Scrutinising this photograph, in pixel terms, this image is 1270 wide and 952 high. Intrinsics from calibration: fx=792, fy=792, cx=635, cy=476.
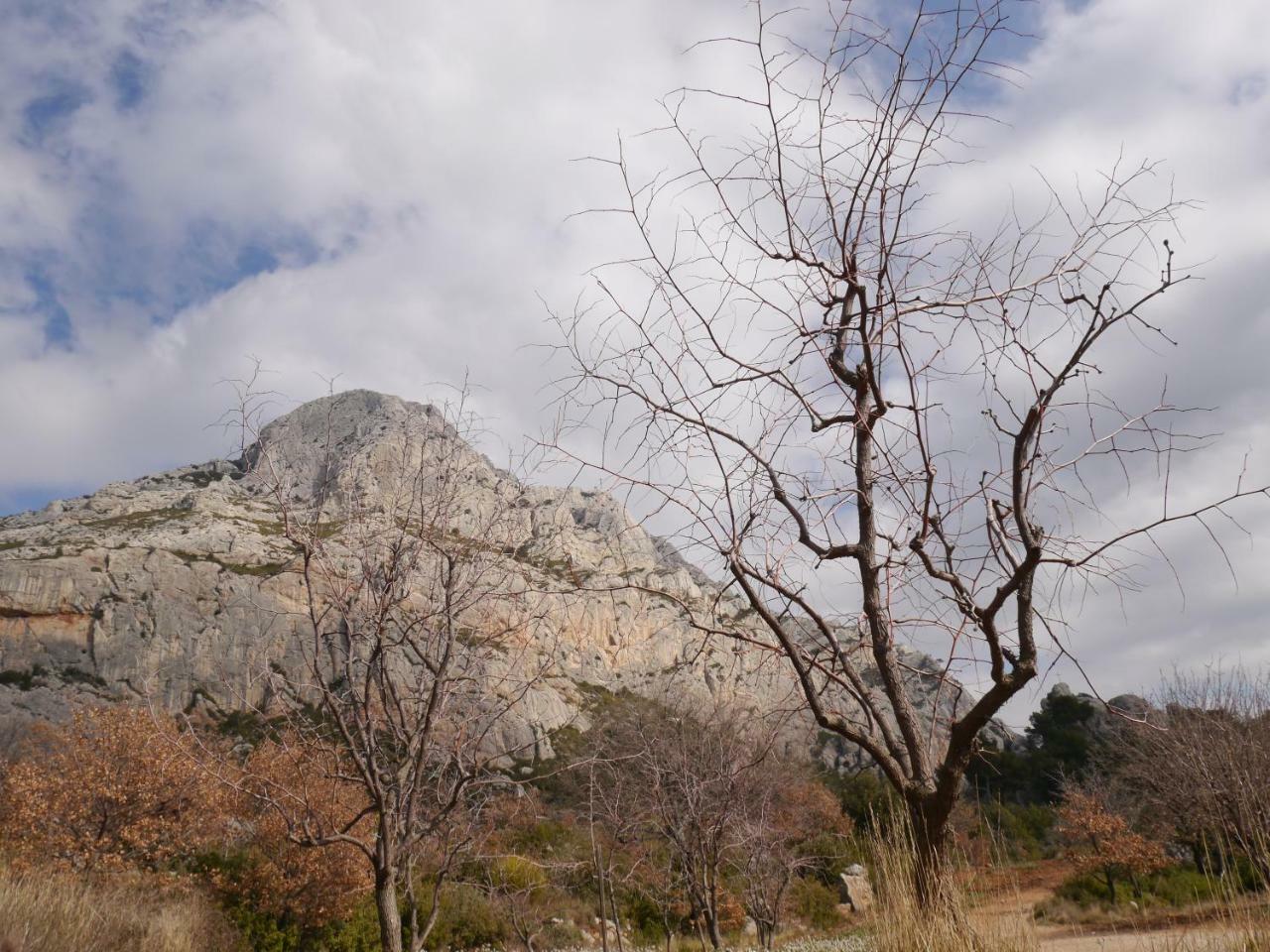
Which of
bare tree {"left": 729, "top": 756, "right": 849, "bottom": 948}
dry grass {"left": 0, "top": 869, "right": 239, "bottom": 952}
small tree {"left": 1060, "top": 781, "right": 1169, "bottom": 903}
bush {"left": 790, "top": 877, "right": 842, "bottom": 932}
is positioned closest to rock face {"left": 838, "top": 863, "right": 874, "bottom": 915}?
bush {"left": 790, "top": 877, "right": 842, "bottom": 932}

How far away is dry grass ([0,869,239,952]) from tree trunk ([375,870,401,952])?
11.5 feet

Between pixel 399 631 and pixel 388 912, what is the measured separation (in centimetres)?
183

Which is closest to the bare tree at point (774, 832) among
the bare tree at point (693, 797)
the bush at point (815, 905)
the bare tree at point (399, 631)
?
the bush at point (815, 905)

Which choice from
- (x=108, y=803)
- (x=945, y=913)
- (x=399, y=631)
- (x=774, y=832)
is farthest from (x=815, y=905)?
(x=945, y=913)

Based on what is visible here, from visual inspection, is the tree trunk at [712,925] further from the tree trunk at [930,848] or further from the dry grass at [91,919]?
the tree trunk at [930,848]

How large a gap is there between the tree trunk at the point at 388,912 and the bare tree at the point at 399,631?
1 centimetres

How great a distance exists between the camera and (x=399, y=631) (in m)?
5.80

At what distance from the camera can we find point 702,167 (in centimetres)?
311

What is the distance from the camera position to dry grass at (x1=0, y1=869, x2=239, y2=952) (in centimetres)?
700

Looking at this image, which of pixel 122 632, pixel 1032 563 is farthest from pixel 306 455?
pixel 122 632

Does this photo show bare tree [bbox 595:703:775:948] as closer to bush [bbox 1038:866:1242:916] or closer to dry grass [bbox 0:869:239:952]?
dry grass [bbox 0:869:239:952]

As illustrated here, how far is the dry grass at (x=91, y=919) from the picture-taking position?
7004mm

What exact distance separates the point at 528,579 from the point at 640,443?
1.68 metres

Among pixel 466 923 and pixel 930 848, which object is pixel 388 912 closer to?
pixel 930 848
